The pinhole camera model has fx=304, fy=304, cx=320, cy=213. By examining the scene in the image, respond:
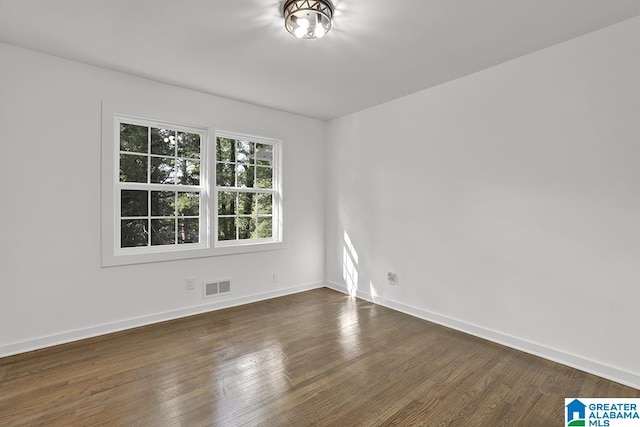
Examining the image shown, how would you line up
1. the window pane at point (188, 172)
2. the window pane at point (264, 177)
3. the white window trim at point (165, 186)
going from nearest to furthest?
the white window trim at point (165, 186) → the window pane at point (188, 172) → the window pane at point (264, 177)

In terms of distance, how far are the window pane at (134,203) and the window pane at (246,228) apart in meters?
1.13

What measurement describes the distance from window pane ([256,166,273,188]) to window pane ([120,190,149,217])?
1.41 m

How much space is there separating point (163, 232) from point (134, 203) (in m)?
0.44

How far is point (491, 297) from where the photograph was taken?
2.94 m

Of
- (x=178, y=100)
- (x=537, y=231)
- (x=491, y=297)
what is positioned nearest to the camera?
(x=537, y=231)

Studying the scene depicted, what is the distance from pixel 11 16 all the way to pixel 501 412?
4.30 m

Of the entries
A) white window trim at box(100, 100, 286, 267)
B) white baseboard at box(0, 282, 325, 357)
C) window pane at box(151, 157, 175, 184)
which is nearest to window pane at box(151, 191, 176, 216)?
window pane at box(151, 157, 175, 184)

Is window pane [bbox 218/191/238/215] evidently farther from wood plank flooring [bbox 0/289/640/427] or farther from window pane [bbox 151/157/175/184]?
wood plank flooring [bbox 0/289/640/427]

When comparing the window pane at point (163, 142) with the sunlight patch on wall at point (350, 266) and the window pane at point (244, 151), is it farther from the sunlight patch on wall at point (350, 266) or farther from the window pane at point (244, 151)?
the sunlight patch on wall at point (350, 266)

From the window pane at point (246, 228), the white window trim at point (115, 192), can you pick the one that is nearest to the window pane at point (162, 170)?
the white window trim at point (115, 192)

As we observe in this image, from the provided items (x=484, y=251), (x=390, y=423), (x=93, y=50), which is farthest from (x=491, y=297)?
A: (x=93, y=50)

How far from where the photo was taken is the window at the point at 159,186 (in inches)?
128

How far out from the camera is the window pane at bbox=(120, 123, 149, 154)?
10.7 feet

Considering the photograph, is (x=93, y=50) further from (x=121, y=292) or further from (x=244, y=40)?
(x=121, y=292)
